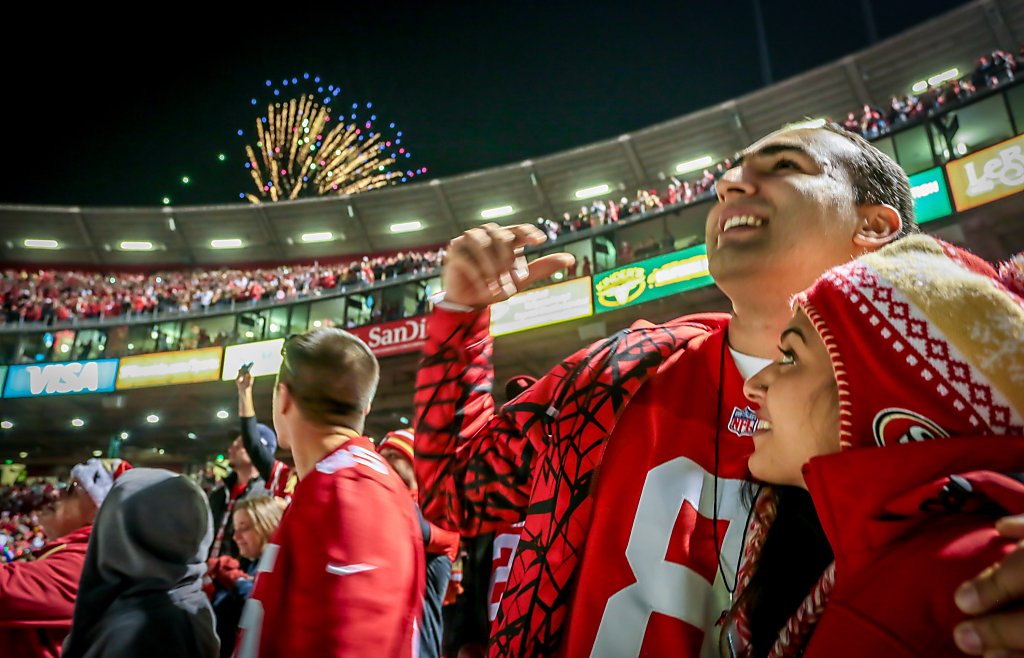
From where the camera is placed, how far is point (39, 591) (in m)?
2.50

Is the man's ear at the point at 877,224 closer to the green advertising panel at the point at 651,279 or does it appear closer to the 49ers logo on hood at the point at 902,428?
the 49ers logo on hood at the point at 902,428

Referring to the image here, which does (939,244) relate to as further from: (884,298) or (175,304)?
(175,304)

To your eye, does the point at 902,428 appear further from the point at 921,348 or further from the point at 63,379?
the point at 63,379

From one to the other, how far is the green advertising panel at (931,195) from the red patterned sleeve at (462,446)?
11.7 metres

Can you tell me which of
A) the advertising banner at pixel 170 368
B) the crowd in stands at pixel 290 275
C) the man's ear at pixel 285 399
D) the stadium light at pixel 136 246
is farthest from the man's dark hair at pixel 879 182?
the stadium light at pixel 136 246

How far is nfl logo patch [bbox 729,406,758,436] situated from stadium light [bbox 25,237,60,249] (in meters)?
32.4

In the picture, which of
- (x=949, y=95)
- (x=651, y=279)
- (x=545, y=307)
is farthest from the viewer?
(x=545, y=307)

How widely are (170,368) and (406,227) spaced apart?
10158 millimetres

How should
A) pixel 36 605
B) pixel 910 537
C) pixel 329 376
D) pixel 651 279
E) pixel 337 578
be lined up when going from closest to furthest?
pixel 910 537, pixel 337 578, pixel 329 376, pixel 36 605, pixel 651 279

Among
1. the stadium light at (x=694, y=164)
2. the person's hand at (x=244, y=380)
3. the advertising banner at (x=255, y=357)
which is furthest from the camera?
the stadium light at (x=694, y=164)

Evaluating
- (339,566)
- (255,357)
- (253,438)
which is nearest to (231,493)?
(253,438)

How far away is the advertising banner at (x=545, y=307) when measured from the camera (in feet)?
47.3

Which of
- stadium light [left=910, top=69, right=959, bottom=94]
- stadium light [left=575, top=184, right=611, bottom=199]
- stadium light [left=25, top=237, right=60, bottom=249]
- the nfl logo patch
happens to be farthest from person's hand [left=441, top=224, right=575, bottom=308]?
stadium light [left=25, top=237, right=60, bottom=249]

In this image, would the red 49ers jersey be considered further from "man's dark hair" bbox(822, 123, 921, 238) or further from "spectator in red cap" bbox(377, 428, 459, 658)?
"spectator in red cap" bbox(377, 428, 459, 658)
